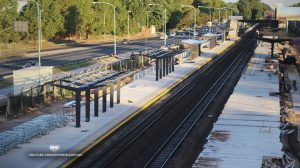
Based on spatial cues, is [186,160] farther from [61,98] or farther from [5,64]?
[5,64]

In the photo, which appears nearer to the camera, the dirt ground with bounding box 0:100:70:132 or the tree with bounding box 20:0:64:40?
the dirt ground with bounding box 0:100:70:132

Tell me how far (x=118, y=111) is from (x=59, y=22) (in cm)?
6351

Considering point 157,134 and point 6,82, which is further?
point 6,82

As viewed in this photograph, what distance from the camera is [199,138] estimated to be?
2477 centimetres

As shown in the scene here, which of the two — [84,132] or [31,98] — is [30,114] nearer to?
[31,98]

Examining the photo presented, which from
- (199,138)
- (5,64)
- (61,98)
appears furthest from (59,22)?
(199,138)

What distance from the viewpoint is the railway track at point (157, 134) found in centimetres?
2100

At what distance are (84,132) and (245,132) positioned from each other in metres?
8.43

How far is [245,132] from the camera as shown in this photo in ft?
82.4

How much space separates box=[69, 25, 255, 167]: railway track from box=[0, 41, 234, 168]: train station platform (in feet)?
2.53

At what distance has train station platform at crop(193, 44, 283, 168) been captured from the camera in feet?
66.8

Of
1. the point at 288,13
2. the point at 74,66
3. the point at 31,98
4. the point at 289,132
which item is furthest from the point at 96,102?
the point at 288,13

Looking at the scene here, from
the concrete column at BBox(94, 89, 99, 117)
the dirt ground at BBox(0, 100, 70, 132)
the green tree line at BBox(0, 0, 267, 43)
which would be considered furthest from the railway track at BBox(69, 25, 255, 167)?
the green tree line at BBox(0, 0, 267, 43)

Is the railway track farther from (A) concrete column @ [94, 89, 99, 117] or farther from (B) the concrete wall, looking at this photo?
(B) the concrete wall
